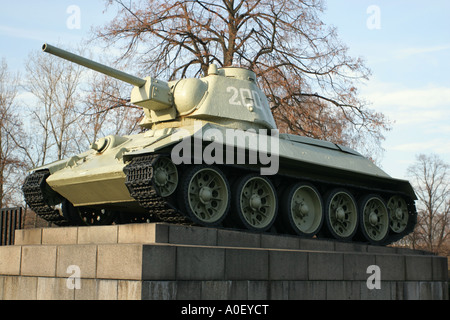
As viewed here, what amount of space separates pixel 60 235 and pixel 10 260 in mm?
1073

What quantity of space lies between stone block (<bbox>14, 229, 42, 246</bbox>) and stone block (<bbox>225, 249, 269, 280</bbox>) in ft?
14.9

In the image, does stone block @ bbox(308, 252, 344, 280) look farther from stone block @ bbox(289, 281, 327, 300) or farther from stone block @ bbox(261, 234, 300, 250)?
stone block @ bbox(261, 234, 300, 250)

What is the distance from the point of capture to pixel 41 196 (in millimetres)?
13648

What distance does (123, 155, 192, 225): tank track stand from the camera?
10.9 metres

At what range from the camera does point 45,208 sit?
13.9 meters

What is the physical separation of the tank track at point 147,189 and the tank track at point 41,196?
3.20 meters

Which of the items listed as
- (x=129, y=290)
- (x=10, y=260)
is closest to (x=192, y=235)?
(x=129, y=290)

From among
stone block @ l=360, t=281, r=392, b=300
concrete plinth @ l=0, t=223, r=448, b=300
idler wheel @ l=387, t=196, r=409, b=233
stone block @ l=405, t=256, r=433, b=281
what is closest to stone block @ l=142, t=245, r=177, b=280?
concrete plinth @ l=0, t=223, r=448, b=300

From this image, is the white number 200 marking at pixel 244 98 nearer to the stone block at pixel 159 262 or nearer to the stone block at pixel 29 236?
the stone block at pixel 29 236

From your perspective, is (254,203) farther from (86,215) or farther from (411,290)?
(86,215)

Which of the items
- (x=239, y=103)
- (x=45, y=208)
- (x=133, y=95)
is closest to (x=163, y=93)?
(x=133, y=95)

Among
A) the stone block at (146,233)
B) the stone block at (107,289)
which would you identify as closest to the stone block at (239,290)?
the stone block at (146,233)

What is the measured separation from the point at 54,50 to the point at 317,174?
22.0ft

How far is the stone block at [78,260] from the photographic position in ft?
31.8
